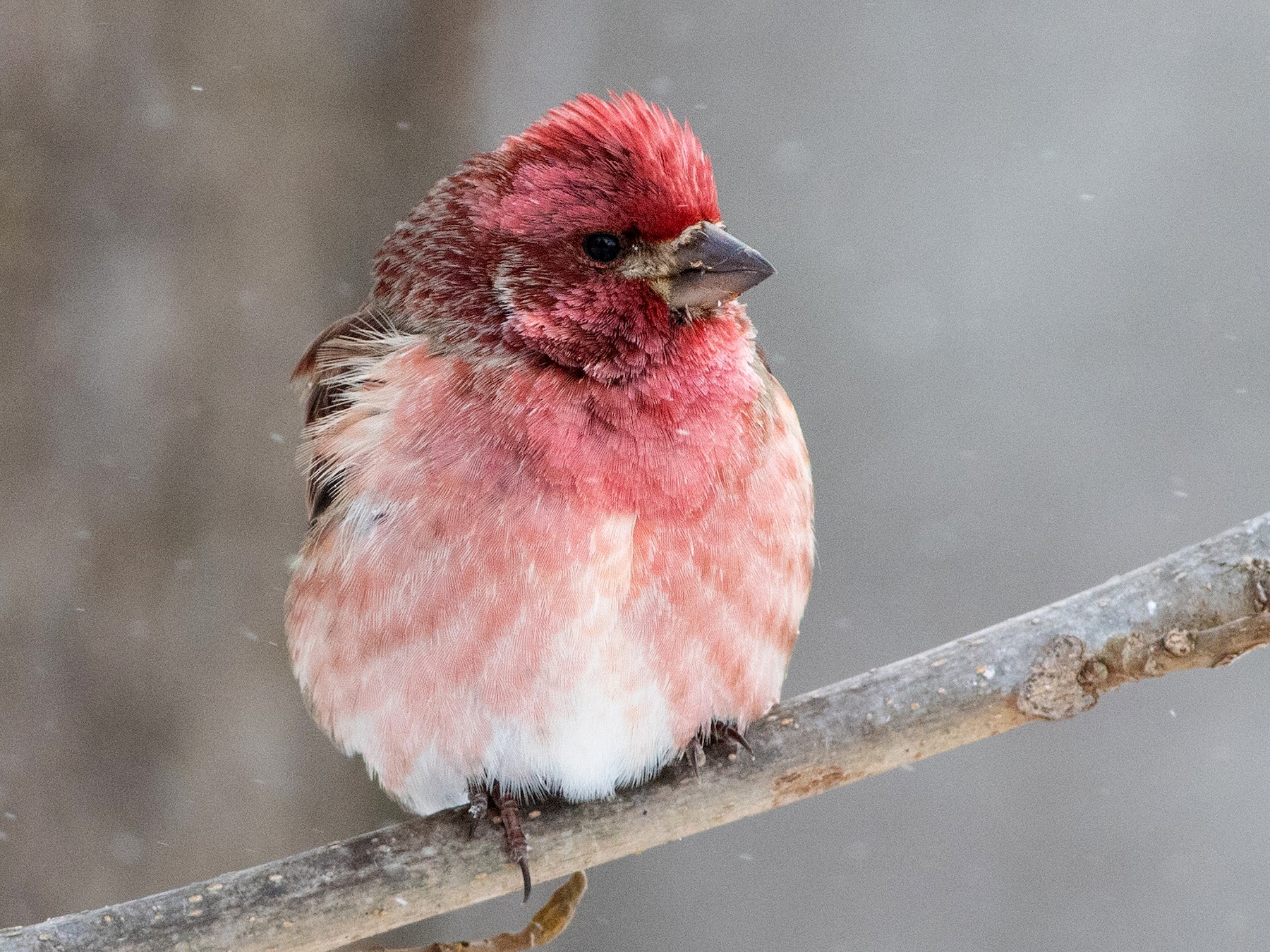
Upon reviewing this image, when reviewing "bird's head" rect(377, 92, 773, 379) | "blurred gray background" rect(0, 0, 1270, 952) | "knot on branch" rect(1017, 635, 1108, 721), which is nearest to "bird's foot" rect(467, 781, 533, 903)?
"bird's head" rect(377, 92, 773, 379)

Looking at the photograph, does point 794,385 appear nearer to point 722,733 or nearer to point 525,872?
point 722,733

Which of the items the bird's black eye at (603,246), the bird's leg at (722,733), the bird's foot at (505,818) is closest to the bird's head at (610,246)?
the bird's black eye at (603,246)

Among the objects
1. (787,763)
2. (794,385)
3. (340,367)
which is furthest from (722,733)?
(794,385)

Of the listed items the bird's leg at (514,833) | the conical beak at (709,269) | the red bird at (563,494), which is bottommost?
the bird's leg at (514,833)

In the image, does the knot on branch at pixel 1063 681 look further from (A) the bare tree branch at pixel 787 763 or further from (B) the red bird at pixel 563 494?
(B) the red bird at pixel 563 494

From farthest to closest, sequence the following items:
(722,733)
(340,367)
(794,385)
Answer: (794,385), (340,367), (722,733)
